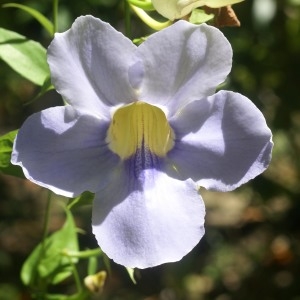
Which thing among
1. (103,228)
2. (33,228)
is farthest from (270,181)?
(103,228)

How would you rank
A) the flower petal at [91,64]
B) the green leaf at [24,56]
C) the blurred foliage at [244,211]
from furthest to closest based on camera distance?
the blurred foliage at [244,211], the green leaf at [24,56], the flower petal at [91,64]

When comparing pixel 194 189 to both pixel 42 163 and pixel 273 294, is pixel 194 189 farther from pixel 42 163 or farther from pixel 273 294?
pixel 273 294

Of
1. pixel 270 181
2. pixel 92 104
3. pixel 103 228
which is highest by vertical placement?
pixel 92 104

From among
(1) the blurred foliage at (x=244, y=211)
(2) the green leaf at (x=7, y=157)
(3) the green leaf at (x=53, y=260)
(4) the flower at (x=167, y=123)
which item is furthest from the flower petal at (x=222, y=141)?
(1) the blurred foliage at (x=244, y=211)

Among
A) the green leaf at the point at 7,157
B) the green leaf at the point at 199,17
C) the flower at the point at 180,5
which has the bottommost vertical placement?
the green leaf at the point at 7,157

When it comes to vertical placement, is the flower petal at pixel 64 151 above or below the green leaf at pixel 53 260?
above

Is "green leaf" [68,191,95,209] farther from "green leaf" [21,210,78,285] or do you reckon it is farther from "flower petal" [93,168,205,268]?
"green leaf" [21,210,78,285]

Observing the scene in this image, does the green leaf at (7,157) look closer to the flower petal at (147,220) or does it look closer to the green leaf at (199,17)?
the flower petal at (147,220)
